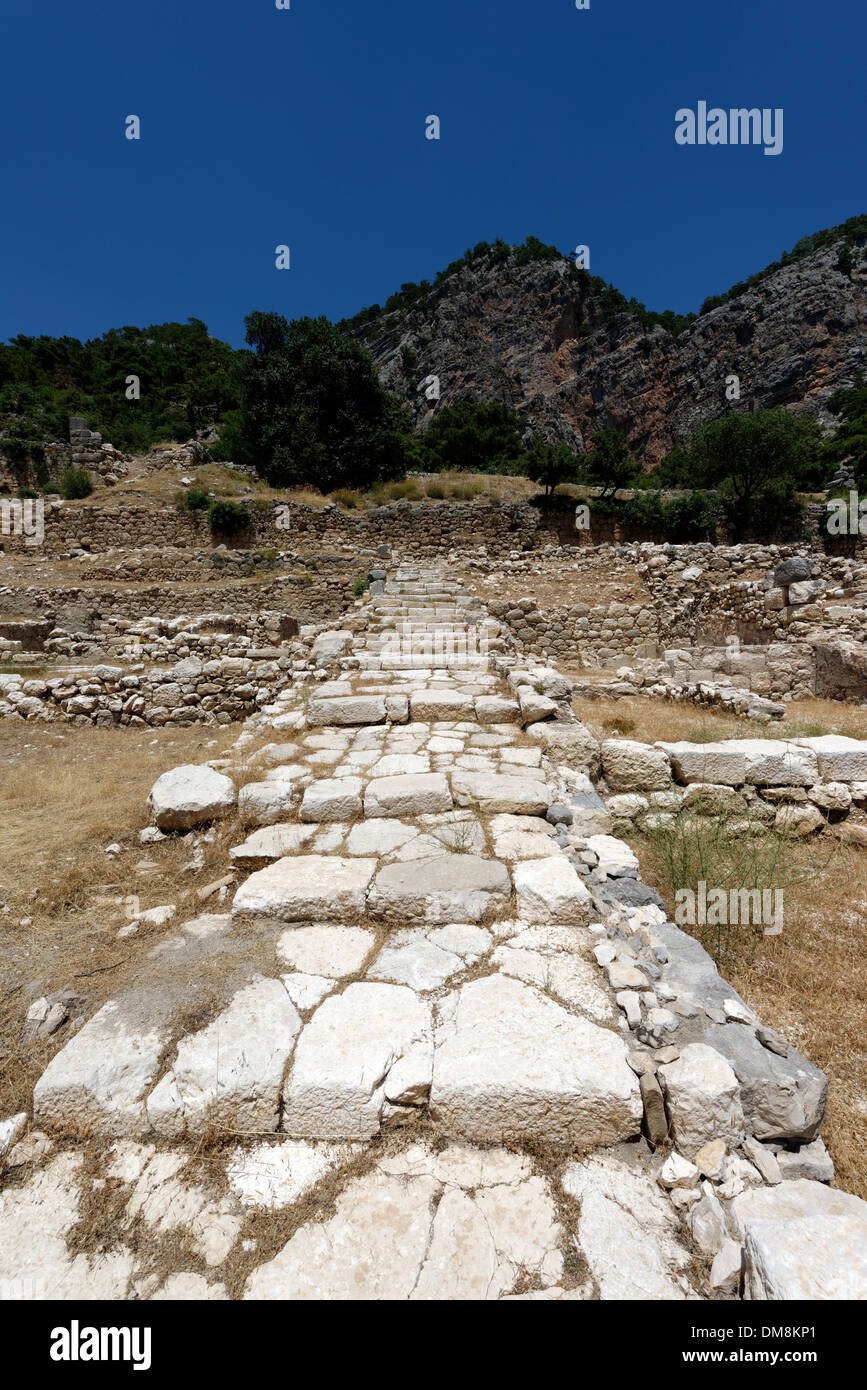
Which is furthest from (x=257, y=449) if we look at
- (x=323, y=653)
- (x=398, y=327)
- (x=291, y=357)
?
(x=398, y=327)

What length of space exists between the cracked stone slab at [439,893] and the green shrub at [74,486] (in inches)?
799

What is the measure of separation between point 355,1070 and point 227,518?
17778 millimetres

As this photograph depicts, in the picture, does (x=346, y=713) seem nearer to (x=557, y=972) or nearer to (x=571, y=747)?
(x=571, y=747)

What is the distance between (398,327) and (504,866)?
70.1m

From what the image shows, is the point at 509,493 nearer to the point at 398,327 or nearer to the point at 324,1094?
the point at 324,1094

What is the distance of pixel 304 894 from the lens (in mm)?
2449

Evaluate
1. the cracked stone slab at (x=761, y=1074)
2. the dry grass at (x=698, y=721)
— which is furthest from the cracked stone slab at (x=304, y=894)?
the dry grass at (x=698, y=721)

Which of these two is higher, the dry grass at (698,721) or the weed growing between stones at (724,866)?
the dry grass at (698,721)

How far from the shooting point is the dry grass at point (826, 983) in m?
1.86

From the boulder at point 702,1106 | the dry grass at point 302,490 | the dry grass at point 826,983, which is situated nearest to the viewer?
the boulder at point 702,1106

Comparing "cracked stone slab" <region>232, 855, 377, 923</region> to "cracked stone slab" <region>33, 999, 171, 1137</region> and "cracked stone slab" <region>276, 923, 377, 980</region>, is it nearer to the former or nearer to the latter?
"cracked stone slab" <region>276, 923, 377, 980</region>

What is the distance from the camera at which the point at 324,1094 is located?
1.57 meters

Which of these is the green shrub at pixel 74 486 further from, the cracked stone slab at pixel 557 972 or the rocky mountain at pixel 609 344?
the rocky mountain at pixel 609 344

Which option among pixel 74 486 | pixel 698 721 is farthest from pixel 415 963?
pixel 74 486
